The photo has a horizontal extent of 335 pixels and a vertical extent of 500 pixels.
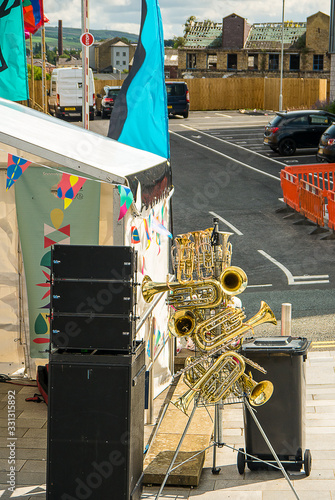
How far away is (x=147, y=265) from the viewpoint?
827cm

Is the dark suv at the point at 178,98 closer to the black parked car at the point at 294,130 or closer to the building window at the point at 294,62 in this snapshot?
the black parked car at the point at 294,130

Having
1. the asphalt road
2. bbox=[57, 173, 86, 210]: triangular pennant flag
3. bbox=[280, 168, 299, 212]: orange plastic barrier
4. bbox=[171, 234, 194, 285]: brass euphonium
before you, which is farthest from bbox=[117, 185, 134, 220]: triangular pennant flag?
bbox=[280, 168, 299, 212]: orange plastic barrier

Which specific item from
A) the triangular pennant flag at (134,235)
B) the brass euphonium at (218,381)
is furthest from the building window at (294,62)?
the brass euphonium at (218,381)

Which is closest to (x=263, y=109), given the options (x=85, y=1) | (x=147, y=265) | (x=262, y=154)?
(x=262, y=154)

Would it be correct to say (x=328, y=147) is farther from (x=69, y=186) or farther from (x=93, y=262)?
(x=93, y=262)

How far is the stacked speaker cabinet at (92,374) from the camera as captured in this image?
213 inches

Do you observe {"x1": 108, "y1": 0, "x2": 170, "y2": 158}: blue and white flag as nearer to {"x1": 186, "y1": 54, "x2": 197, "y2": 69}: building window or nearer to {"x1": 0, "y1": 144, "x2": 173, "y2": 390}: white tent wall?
{"x1": 0, "y1": 144, "x2": 173, "y2": 390}: white tent wall

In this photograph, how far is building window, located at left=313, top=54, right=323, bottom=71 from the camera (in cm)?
7475

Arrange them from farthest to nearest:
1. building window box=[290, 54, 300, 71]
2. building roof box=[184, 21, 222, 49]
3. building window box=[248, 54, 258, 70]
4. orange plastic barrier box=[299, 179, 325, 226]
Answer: building roof box=[184, 21, 222, 49]
building window box=[248, 54, 258, 70]
building window box=[290, 54, 300, 71]
orange plastic barrier box=[299, 179, 325, 226]

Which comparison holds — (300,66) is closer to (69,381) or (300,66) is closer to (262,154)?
(262,154)

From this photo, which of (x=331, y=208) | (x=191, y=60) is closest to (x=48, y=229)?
(x=331, y=208)

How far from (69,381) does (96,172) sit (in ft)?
7.05

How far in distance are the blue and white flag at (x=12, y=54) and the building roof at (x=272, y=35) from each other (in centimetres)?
6937

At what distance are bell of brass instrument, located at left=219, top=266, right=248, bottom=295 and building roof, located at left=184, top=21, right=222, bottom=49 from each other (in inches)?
3083
